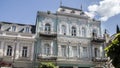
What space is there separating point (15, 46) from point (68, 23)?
9208 millimetres

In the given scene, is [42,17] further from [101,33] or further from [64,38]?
[101,33]

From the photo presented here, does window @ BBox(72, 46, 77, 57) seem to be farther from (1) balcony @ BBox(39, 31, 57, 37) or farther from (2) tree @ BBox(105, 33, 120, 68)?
(2) tree @ BBox(105, 33, 120, 68)

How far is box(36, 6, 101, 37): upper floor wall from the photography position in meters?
26.7

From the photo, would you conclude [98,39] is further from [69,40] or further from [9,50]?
[9,50]

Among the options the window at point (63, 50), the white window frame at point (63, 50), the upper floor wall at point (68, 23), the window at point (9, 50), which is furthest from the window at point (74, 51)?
the window at point (9, 50)

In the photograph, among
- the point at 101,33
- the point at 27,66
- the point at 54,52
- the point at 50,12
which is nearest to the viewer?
the point at 27,66

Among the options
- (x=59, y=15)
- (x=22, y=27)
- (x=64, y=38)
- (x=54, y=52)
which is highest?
(x=59, y=15)

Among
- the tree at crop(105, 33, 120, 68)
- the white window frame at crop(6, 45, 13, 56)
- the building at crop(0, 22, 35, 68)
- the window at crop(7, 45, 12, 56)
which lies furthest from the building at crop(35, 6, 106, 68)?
the tree at crop(105, 33, 120, 68)

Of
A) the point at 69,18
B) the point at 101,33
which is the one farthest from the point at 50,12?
the point at 101,33

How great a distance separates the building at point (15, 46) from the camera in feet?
76.3

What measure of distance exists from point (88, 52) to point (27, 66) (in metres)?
9.98

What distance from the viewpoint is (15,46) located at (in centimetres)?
2403

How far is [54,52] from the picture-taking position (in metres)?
25.5

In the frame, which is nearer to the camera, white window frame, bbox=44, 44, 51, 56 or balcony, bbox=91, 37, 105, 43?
white window frame, bbox=44, 44, 51, 56
